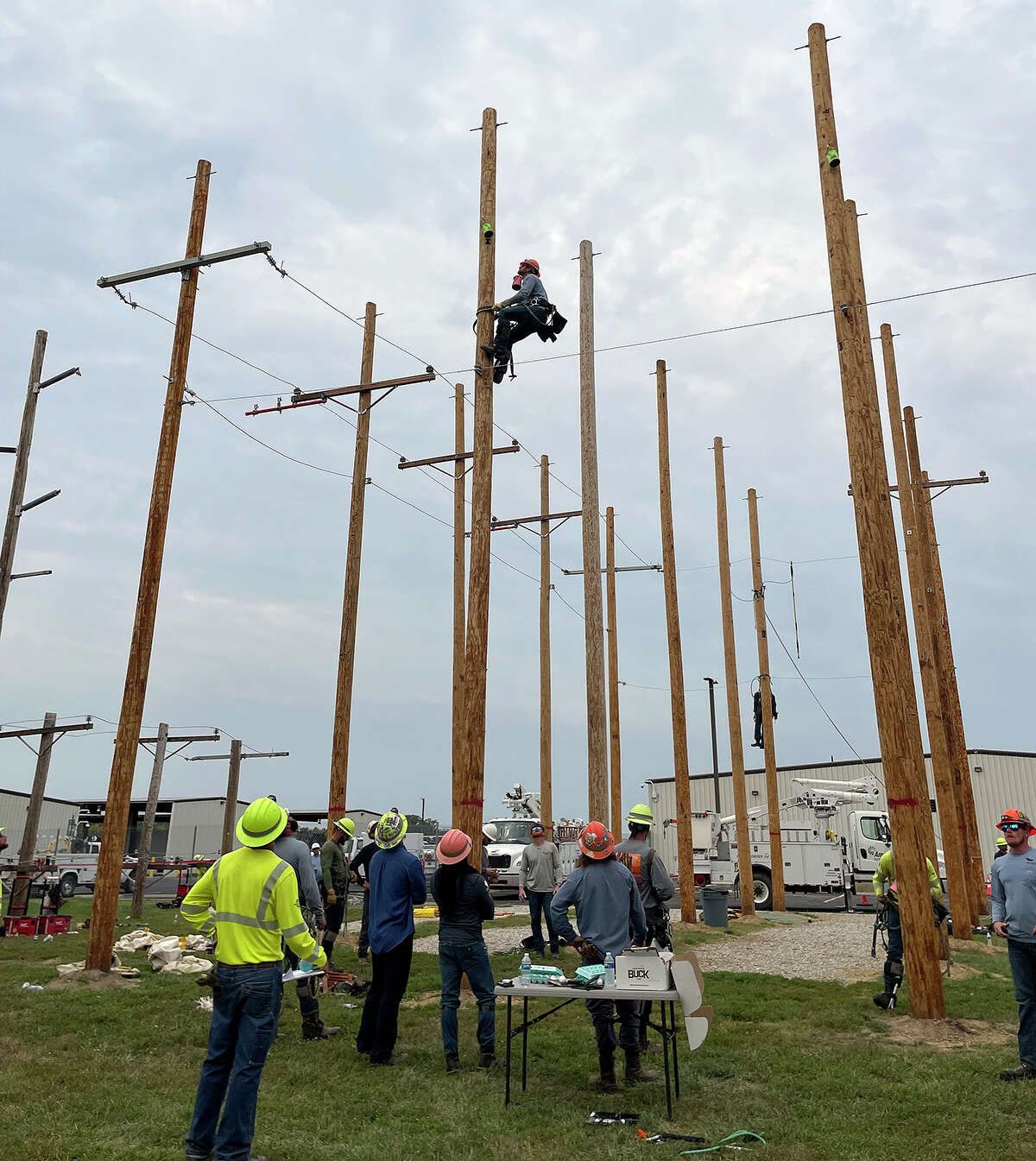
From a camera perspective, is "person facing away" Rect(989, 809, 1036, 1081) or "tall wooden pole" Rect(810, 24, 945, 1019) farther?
"tall wooden pole" Rect(810, 24, 945, 1019)

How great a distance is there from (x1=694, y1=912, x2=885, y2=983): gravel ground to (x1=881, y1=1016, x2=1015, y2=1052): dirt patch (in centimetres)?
283

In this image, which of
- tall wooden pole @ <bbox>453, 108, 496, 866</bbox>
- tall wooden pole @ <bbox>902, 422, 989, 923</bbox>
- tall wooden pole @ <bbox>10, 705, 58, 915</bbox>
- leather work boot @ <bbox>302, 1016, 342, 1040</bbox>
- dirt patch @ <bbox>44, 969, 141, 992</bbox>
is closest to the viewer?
leather work boot @ <bbox>302, 1016, 342, 1040</bbox>

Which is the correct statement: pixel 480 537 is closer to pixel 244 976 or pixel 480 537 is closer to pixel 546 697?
pixel 244 976

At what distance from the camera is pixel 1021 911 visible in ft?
23.4

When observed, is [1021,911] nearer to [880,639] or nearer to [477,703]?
[880,639]

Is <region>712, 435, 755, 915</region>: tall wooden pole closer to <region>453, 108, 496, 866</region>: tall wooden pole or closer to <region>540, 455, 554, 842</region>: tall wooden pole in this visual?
<region>540, 455, 554, 842</region>: tall wooden pole

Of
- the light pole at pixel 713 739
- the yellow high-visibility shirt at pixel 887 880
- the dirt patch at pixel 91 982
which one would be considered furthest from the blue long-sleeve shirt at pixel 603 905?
the light pole at pixel 713 739

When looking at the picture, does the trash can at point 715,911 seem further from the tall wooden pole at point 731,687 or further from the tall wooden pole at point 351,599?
the tall wooden pole at point 351,599

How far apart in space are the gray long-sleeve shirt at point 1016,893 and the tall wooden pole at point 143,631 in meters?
8.84

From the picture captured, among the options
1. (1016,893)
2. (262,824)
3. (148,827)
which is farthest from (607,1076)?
(148,827)

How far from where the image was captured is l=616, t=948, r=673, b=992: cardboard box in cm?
629

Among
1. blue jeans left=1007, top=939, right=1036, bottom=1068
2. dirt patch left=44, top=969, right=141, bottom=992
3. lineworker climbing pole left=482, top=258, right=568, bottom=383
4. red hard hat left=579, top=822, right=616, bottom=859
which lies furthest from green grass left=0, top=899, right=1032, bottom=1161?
lineworker climbing pole left=482, top=258, right=568, bottom=383

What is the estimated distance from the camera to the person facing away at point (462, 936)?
7383 millimetres

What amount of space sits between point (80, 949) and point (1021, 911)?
1365 centimetres
